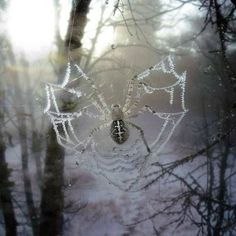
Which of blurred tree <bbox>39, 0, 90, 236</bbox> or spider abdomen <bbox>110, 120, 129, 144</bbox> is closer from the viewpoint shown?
blurred tree <bbox>39, 0, 90, 236</bbox>

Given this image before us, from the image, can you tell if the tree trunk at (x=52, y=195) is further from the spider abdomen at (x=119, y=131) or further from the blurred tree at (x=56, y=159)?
the spider abdomen at (x=119, y=131)

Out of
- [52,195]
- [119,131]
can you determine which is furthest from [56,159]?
[119,131]

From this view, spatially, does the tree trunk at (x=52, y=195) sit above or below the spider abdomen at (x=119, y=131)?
below

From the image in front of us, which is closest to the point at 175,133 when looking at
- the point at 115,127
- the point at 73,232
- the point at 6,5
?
the point at 73,232

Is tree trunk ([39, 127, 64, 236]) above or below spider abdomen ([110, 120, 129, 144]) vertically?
below

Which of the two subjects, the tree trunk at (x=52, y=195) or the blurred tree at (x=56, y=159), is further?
the tree trunk at (x=52, y=195)

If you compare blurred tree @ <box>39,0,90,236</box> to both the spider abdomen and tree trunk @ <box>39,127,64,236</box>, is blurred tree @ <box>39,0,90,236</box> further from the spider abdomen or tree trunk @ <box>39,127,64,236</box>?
the spider abdomen

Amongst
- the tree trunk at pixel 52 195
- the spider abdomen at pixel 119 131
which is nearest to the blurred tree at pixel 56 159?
the tree trunk at pixel 52 195

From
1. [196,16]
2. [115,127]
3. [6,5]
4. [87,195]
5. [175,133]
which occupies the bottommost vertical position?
[87,195]

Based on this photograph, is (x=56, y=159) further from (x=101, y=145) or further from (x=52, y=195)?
(x=101, y=145)

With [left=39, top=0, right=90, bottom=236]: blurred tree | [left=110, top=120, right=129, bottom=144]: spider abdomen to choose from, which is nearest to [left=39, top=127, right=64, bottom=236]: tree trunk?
[left=39, top=0, right=90, bottom=236]: blurred tree

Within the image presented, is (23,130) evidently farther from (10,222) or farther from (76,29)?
(76,29)
